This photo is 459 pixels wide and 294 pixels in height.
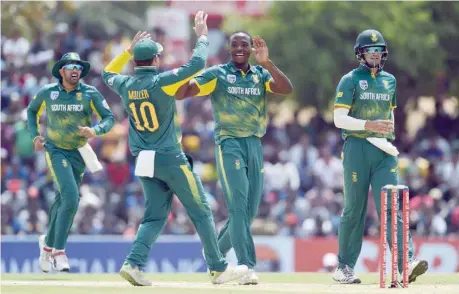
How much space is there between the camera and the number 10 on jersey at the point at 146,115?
14352 millimetres

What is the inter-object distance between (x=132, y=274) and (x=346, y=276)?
2399 millimetres

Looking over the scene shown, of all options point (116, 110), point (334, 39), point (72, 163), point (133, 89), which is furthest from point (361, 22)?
point (133, 89)

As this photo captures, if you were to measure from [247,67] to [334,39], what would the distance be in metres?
15.9

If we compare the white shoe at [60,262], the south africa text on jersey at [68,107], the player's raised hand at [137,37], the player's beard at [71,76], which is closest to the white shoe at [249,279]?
the player's raised hand at [137,37]

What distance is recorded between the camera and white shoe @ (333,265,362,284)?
15223mm

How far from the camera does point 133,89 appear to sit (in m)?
14.4

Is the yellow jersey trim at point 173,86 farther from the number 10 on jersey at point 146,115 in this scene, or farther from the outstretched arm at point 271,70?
the outstretched arm at point 271,70

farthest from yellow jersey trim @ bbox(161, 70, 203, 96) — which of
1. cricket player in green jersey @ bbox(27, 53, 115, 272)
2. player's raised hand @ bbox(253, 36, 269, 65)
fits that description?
cricket player in green jersey @ bbox(27, 53, 115, 272)

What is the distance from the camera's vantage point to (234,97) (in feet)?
49.6

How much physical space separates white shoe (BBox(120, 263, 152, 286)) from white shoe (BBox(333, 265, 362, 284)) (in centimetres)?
215

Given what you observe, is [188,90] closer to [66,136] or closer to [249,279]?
[249,279]

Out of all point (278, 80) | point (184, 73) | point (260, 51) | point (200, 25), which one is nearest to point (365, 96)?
point (278, 80)

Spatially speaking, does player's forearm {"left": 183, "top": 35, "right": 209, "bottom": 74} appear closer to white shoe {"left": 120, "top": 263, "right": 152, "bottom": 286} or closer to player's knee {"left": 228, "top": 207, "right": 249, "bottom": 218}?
player's knee {"left": 228, "top": 207, "right": 249, "bottom": 218}

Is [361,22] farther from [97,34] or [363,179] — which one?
[363,179]
